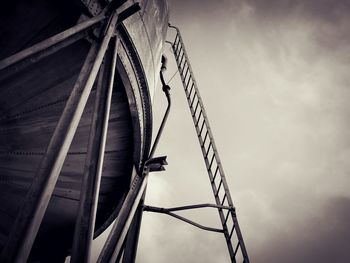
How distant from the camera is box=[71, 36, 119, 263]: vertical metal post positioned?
206 cm

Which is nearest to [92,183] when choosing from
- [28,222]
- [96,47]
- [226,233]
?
[28,222]

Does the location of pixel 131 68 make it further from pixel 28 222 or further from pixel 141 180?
pixel 28 222

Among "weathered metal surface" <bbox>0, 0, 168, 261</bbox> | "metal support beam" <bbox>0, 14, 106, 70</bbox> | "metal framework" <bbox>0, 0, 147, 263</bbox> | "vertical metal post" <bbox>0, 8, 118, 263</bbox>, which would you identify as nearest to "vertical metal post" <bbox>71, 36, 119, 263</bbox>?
"metal framework" <bbox>0, 0, 147, 263</bbox>

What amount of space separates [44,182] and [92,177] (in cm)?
58

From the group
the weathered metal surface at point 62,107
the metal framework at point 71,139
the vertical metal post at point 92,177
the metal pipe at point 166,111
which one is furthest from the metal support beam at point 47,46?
the metal pipe at point 166,111

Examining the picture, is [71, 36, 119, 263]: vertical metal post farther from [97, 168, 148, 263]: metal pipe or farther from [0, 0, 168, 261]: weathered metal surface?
[97, 168, 148, 263]: metal pipe

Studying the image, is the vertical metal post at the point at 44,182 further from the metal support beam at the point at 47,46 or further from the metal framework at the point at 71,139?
the metal support beam at the point at 47,46

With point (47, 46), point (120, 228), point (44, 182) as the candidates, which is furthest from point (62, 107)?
point (44, 182)

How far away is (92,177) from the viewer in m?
2.26

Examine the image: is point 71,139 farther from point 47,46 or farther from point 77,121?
point 47,46

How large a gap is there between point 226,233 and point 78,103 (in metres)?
4.20

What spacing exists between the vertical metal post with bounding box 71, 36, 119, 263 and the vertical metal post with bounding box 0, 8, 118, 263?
1.10 feet

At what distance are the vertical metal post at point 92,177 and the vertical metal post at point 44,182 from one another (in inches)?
13.2

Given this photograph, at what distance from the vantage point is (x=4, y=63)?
1808 millimetres
